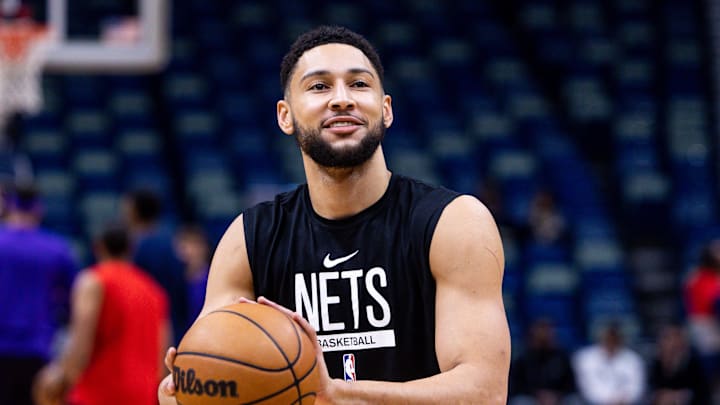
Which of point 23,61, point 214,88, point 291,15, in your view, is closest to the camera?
point 23,61

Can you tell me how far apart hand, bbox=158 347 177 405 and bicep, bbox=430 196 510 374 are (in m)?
0.70

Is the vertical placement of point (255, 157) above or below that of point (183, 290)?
above

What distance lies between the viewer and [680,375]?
974 cm

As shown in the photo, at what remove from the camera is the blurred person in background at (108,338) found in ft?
19.9

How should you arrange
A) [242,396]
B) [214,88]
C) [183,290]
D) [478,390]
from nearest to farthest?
[242,396] < [478,390] < [183,290] < [214,88]

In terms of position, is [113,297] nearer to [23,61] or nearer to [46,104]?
[23,61]

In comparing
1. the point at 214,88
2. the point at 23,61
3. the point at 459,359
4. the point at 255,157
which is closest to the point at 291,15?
the point at 214,88

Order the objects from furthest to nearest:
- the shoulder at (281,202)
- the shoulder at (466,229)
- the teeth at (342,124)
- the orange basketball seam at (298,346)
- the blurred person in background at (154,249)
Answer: the blurred person in background at (154,249), the shoulder at (281,202), the teeth at (342,124), the shoulder at (466,229), the orange basketball seam at (298,346)

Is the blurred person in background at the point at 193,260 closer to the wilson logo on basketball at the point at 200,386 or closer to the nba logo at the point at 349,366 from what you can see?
the nba logo at the point at 349,366

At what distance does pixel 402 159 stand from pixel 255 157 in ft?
5.21

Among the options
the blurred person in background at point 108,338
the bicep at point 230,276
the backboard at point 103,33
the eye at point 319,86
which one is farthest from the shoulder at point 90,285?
the eye at point 319,86

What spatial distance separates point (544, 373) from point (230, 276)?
656 cm

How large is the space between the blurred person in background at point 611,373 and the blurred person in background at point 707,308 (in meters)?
0.93

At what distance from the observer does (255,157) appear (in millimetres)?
12461
